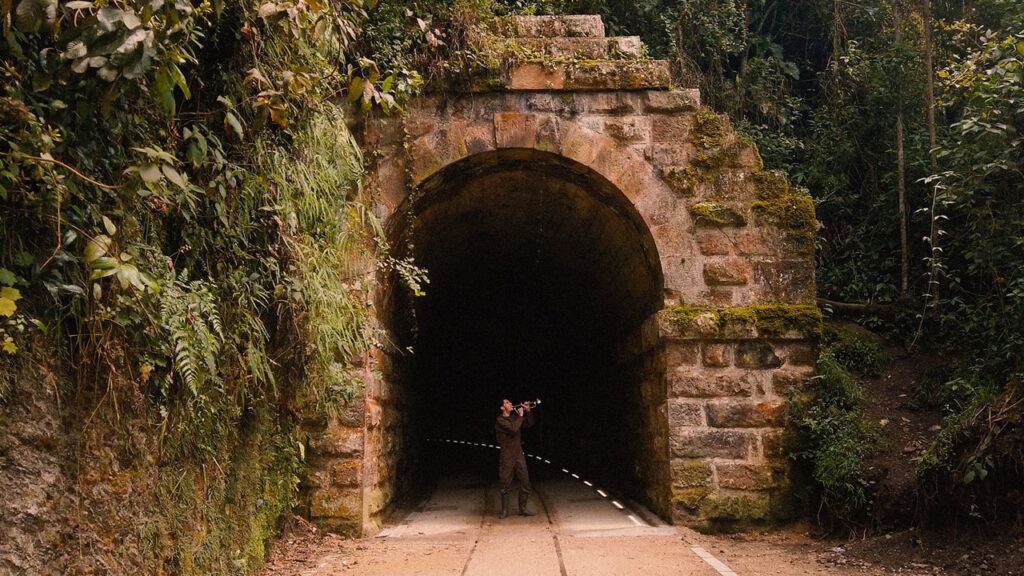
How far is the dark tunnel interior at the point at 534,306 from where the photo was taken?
8.33 m

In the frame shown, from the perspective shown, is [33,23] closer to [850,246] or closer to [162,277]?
[162,277]

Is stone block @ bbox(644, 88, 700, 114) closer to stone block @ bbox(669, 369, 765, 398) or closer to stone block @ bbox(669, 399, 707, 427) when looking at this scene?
stone block @ bbox(669, 369, 765, 398)

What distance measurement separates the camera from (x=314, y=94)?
16.7 feet

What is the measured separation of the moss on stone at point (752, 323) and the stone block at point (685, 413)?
66 centimetres

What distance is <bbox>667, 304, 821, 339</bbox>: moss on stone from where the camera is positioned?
24.6 feet

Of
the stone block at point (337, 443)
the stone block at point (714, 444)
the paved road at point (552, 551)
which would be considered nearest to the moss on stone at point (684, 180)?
the stone block at point (714, 444)

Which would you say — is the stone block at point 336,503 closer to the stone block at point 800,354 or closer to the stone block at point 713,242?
the stone block at point 713,242

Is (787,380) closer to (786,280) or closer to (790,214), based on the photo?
(786,280)

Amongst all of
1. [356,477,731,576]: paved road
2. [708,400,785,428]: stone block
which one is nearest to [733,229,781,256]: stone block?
[708,400,785,428]: stone block

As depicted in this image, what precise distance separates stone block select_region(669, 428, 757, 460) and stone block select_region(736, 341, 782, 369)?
0.64 meters

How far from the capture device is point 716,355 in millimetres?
7516

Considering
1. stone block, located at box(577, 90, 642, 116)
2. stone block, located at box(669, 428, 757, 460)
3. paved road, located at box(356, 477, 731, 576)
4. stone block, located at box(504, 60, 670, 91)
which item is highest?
stone block, located at box(504, 60, 670, 91)

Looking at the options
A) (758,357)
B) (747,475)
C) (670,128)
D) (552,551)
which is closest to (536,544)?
(552,551)

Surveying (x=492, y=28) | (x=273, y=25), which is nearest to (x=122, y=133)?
(x=273, y=25)
